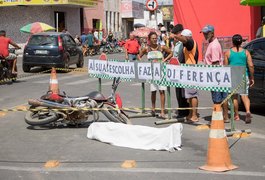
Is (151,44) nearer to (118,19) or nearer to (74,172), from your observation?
(74,172)

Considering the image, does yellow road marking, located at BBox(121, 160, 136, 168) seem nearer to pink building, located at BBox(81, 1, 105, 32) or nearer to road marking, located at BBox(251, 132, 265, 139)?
road marking, located at BBox(251, 132, 265, 139)

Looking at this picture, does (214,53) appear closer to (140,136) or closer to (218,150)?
(140,136)

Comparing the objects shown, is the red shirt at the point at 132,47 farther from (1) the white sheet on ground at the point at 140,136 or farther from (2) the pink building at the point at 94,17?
(2) the pink building at the point at 94,17

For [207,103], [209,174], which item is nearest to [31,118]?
[209,174]

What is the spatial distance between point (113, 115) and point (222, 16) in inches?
643

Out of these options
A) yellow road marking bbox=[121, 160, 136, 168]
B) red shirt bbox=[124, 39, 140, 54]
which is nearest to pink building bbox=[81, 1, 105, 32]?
red shirt bbox=[124, 39, 140, 54]

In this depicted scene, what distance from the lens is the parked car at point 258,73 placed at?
10055 mm

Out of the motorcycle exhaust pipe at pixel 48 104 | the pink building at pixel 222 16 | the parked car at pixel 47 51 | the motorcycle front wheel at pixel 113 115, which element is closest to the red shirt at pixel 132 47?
the parked car at pixel 47 51

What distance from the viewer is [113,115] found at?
348 inches

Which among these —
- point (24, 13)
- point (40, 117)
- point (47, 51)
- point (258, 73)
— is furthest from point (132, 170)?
point (24, 13)

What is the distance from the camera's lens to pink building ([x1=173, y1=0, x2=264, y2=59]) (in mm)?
23469

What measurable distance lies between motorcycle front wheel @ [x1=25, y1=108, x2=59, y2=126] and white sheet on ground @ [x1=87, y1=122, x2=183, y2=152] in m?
0.95

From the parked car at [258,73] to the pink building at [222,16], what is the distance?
42.7 ft

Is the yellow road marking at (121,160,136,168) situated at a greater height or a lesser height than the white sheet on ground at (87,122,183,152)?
lesser
